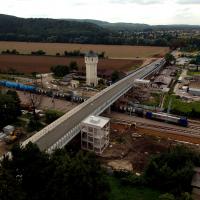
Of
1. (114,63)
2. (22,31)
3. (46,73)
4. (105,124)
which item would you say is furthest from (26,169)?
(22,31)

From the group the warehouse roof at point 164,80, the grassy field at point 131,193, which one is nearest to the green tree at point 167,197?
the grassy field at point 131,193

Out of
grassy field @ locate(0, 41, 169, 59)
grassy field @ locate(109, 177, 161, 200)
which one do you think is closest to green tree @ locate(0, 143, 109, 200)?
grassy field @ locate(109, 177, 161, 200)

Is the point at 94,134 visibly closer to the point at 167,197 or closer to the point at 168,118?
the point at 167,197

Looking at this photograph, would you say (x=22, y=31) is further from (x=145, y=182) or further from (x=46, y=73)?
(x=145, y=182)

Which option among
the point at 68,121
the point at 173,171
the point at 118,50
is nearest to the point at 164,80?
the point at 68,121

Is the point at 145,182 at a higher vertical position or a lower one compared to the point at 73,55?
lower

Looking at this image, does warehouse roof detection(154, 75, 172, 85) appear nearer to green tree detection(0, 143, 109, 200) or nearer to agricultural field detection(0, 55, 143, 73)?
agricultural field detection(0, 55, 143, 73)
